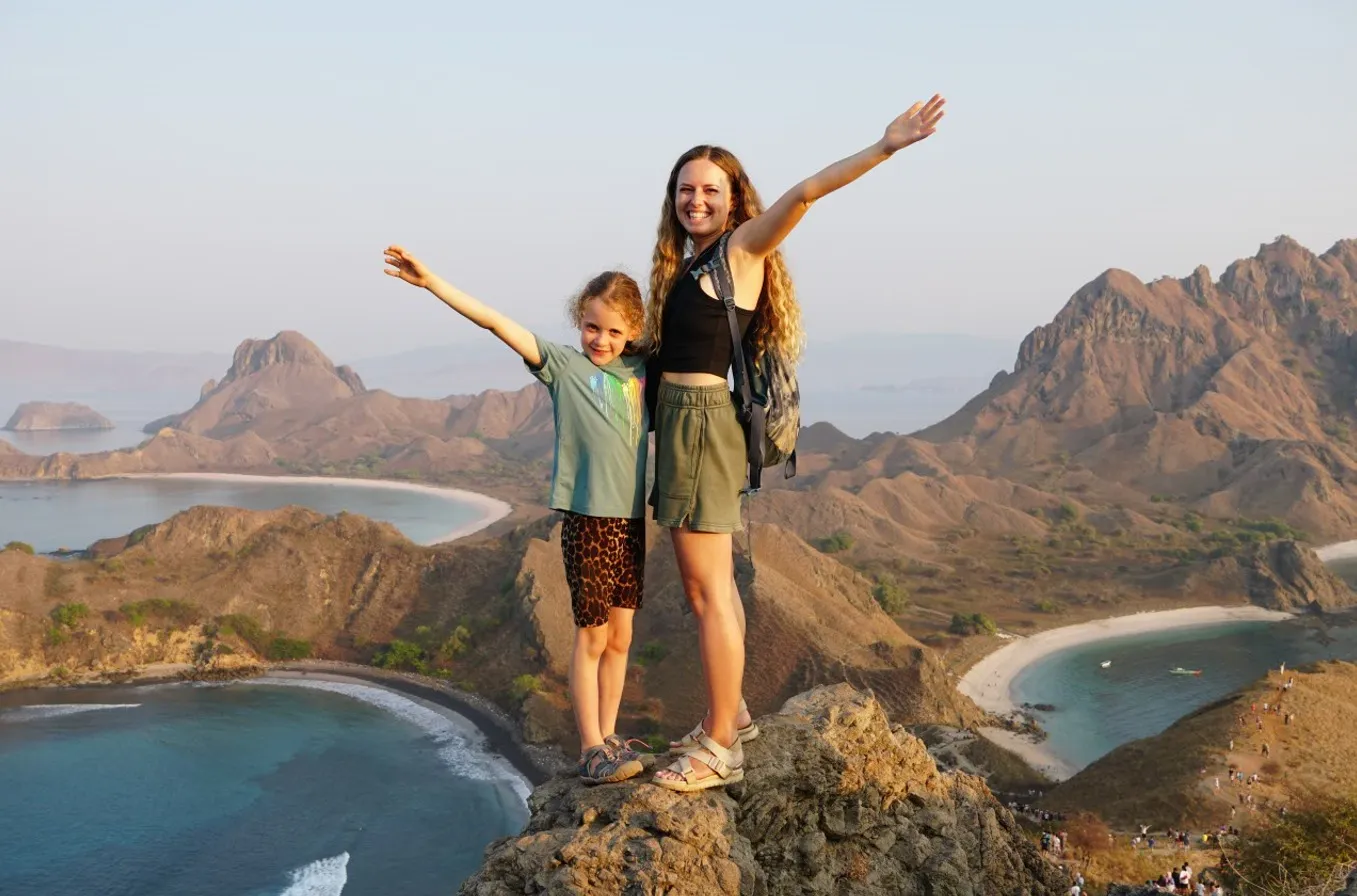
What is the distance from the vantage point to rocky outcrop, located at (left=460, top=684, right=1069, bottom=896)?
512 centimetres

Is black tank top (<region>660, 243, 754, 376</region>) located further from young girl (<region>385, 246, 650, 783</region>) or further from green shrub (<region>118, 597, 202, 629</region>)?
green shrub (<region>118, 597, 202, 629</region>)

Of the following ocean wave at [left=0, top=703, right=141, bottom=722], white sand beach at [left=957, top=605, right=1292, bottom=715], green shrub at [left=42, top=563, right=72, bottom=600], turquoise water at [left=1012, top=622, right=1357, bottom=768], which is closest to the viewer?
ocean wave at [left=0, top=703, right=141, bottom=722]

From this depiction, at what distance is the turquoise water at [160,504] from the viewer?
9275 centimetres

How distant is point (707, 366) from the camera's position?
5.27 meters

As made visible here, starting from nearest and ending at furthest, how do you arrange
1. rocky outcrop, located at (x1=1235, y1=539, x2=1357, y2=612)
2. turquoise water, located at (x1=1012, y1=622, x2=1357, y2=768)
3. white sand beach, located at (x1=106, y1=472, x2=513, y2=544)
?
turquoise water, located at (x1=1012, y1=622, x2=1357, y2=768)
rocky outcrop, located at (x1=1235, y1=539, x2=1357, y2=612)
white sand beach, located at (x1=106, y1=472, x2=513, y2=544)

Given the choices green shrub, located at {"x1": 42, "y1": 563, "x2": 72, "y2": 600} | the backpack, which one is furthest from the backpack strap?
green shrub, located at {"x1": 42, "y1": 563, "x2": 72, "y2": 600}

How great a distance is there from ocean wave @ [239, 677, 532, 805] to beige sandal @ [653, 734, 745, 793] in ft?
78.3

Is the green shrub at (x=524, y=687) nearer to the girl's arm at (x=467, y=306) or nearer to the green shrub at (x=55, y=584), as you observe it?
the green shrub at (x=55, y=584)

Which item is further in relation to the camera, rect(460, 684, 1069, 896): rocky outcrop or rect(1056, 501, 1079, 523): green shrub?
rect(1056, 501, 1079, 523): green shrub

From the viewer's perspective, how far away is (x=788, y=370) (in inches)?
213

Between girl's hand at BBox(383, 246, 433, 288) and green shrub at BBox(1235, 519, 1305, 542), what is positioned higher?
girl's hand at BBox(383, 246, 433, 288)

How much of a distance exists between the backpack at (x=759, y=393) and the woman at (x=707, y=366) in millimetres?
53

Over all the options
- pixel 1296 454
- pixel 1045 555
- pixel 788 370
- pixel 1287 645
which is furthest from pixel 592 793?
pixel 1296 454

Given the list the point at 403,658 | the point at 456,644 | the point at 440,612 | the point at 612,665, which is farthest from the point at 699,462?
the point at 440,612
